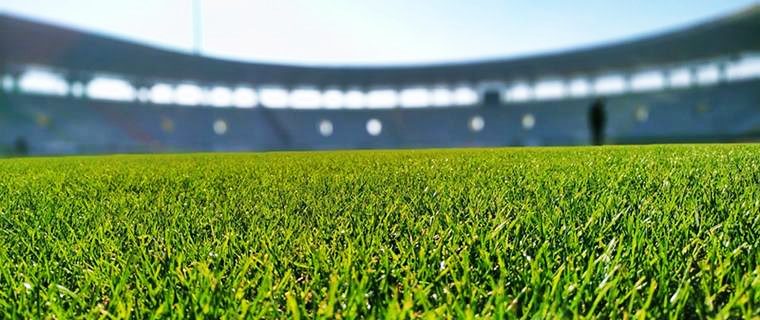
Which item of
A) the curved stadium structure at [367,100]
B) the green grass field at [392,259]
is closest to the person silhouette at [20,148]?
the curved stadium structure at [367,100]

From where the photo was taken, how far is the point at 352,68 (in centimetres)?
3247

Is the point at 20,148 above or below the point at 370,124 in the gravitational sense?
below

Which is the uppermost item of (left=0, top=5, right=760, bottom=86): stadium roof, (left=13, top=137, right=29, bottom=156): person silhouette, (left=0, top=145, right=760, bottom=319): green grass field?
(left=0, top=5, right=760, bottom=86): stadium roof

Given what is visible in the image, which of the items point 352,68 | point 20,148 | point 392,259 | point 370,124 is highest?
point 352,68

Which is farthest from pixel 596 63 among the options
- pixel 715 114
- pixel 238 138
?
pixel 238 138

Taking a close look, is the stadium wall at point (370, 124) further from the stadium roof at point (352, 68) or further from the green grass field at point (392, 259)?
the green grass field at point (392, 259)

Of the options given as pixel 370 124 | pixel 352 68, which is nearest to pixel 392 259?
pixel 352 68

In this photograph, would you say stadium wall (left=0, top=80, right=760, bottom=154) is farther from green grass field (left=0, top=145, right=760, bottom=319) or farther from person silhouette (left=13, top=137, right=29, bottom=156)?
green grass field (left=0, top=145, right=760, bottom=319)

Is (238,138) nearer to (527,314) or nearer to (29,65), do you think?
(29,65)

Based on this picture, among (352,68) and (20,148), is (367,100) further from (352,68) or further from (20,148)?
(20,148)

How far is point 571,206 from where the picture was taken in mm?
1113

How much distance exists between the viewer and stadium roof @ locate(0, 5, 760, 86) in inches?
859

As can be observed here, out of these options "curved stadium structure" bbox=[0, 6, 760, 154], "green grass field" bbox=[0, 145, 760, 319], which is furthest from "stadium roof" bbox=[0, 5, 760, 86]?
"green grass field" bbox=[0, 145, 760, 319]

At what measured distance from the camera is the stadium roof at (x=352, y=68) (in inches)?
859
